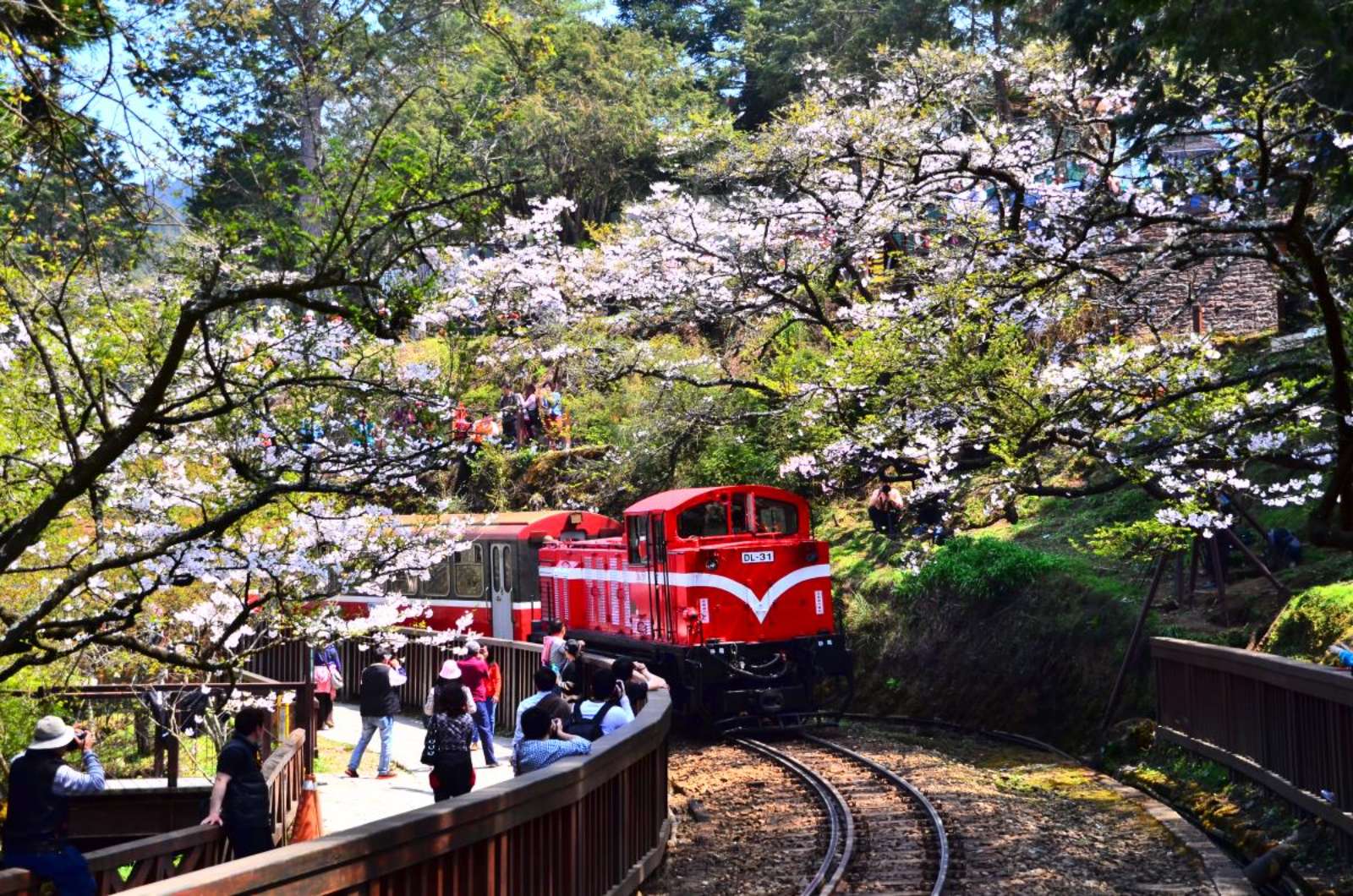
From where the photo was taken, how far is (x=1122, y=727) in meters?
16.3

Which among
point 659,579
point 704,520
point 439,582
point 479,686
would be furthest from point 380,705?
point 439,582

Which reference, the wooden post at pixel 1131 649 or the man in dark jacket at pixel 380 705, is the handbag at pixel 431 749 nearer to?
the man in dark jacket at pixel 380 705

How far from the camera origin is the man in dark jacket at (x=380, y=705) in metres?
15.8

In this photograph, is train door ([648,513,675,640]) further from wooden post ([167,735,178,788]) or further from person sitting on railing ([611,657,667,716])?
wooden post ([167,735,178,788])

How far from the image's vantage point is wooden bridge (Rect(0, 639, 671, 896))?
5.37 metres

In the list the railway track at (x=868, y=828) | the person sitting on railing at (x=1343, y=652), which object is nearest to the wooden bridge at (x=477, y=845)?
the railway track at (x=868, y=828)

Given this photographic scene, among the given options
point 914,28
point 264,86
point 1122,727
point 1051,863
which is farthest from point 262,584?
point 914,28

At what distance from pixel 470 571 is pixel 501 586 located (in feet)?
3.66

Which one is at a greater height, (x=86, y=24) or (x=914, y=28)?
(x=914, y=28)

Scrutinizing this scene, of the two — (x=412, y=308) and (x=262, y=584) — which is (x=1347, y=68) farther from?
(x=262, y=584)

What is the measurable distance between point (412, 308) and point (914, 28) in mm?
29762

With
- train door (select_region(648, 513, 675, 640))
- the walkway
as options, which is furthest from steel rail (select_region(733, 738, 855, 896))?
the walkway

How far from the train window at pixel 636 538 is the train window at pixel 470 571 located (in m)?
6.04

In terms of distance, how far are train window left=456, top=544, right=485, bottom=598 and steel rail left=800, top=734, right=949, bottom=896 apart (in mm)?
8519
